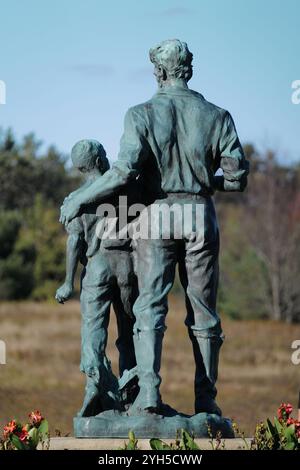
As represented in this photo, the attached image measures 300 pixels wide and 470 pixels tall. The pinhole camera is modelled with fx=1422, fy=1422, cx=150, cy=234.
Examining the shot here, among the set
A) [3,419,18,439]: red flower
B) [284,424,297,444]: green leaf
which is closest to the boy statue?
[3,419,18,439]: red flower

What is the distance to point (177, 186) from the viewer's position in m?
10.9

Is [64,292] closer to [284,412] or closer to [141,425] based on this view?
[141,425]

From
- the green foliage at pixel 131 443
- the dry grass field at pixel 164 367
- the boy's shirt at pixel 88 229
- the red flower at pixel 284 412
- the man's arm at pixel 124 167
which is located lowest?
the dry grass field at pixel 164 367

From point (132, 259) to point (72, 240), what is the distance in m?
0.49

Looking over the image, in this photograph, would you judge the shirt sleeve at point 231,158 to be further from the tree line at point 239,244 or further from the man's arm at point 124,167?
the tree line at point 239,244

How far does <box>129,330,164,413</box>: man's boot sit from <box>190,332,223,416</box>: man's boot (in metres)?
0.37

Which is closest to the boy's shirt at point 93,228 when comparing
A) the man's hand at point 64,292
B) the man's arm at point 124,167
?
the man's arm at point 124,167

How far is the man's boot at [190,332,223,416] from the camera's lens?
11.0 meters

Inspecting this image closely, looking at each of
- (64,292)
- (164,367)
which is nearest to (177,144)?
(64,292)

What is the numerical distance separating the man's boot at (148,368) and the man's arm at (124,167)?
43.1 inches

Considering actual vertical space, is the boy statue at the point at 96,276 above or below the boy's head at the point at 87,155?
below

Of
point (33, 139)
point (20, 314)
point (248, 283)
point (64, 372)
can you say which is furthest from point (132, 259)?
point (33, 139)

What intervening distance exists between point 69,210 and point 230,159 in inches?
51.5

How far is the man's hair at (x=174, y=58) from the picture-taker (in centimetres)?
1098
